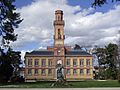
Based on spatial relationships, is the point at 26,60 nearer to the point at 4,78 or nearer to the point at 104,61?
Result: the point at 104,61

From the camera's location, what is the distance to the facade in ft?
352

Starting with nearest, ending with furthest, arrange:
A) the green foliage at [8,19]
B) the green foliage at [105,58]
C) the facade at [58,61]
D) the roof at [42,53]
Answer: the green foliage at [8,19], the green foliage at [105,58], the facade at [58,61], the roof at [42,53]

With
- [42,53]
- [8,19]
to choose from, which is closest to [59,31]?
[42,53]

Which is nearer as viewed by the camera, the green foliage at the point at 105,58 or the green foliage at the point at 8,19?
the green foliage at the point at 8,19

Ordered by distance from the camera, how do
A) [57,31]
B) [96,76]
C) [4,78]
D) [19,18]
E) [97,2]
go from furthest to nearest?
[96,76] < [57,31] < [4,78] < [19,18] < [97,2]

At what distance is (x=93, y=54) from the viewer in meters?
114

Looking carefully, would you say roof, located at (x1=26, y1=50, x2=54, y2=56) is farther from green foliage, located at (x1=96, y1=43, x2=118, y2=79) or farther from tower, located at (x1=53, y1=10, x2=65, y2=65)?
green foliage, located at (x1=96, y1=43, x2=118, y2=79)

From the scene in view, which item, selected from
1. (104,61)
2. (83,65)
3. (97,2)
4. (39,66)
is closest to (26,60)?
(39,66)

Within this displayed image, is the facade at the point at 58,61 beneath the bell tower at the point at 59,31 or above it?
beneath

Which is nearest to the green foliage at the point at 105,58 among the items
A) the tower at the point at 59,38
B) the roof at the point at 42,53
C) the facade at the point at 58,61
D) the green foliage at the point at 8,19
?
the facade at the point at 58,61

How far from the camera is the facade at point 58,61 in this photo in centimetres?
10731

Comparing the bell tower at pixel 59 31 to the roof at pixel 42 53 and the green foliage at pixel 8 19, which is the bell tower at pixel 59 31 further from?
the green foliage at pixel 8 19

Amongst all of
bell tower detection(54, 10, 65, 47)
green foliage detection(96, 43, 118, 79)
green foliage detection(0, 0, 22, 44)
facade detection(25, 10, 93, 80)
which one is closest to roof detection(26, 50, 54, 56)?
facade detection(25, 10, 93, 80)

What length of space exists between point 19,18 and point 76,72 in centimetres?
6632
